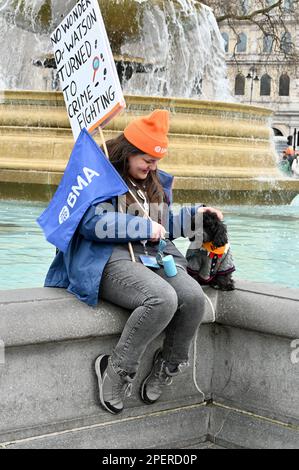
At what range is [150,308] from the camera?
323cm

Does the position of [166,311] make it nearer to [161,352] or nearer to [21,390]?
[161,352]

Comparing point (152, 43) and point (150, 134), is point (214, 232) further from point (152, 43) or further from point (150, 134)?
point (152, 43)

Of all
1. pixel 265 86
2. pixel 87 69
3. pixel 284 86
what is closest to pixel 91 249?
pixel 87 69

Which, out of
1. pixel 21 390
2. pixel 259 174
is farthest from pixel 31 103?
pixel 21 390

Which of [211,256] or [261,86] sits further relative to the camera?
[261,86]

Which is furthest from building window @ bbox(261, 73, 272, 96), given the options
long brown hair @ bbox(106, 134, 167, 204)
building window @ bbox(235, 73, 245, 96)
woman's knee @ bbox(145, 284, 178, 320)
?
woman's knee @ bbox(145, 284, 178, 320)

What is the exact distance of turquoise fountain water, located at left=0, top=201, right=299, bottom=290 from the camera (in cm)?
510

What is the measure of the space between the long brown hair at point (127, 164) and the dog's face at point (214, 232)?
0.22m

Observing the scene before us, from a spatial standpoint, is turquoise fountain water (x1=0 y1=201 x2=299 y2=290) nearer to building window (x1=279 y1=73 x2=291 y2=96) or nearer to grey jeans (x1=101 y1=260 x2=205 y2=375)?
grey jeans (x1=101 y1=260 x2=205 y2=375)

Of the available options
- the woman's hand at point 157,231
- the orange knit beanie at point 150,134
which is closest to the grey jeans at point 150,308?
the woman's hand at point 157,231

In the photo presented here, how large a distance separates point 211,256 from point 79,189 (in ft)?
2.06

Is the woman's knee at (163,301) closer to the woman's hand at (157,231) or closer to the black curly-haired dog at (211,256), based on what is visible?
the woman's hand at (157,231)

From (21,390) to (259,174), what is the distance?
24.5ft

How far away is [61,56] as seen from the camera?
401 centimetres
